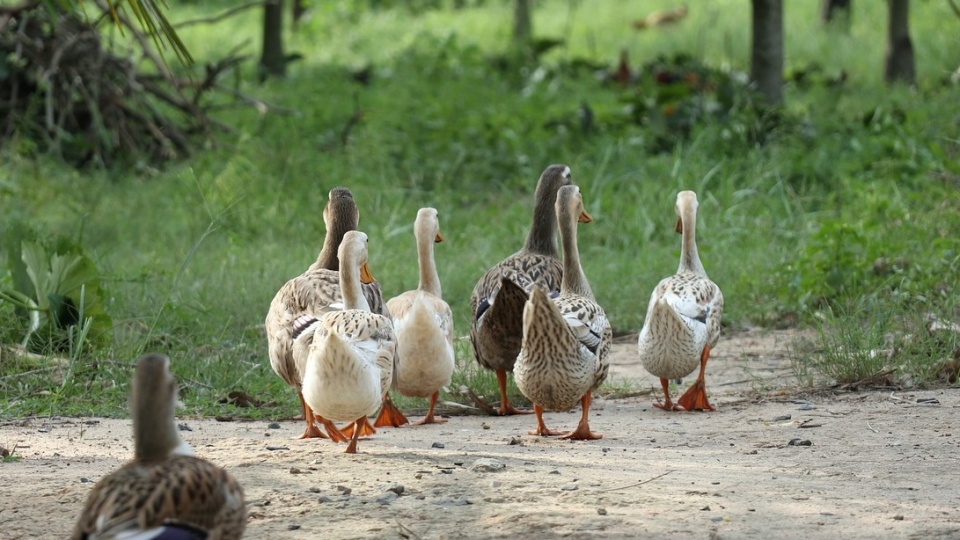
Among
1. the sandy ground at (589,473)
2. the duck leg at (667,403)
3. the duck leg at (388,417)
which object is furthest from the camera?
the duck leg at (667,403)

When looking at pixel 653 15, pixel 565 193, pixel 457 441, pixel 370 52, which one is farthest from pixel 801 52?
pixel 457 441

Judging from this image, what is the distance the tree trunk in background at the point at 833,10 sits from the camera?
23219mm

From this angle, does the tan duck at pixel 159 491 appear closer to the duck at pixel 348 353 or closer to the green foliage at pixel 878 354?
the duck at pixel 348 353

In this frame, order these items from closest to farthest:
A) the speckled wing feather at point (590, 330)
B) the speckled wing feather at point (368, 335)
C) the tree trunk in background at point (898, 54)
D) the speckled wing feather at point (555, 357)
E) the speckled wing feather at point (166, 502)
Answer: the speckled wing feather at point (166, 502) < the speckled wing feather at point (368, 335) < the speckled wing feather at point (555, 357) < the speckled wing feather at point (590, 330) < the tree trunk in background at point (898, 54)

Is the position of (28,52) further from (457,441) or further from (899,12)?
(899,12)

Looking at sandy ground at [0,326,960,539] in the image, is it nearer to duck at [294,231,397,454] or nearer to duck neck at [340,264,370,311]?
duck at [294,231,397,454]

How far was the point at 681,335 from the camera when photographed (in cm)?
755

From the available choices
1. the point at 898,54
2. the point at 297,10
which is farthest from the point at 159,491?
the point at 297,10

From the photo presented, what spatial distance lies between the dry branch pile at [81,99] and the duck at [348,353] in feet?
23.4

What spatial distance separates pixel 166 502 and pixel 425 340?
325cm

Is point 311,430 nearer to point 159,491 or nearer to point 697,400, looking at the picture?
point 697,400

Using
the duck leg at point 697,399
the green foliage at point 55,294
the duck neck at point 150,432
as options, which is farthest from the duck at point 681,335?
the duck neck at point 150,432

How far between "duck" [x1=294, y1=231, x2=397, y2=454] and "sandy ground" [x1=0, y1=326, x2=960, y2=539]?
27 centimetres

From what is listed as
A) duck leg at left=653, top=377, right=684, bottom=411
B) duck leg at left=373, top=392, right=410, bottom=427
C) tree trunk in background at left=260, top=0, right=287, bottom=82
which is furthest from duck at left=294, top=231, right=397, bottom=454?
tree trunk in background at left=260, top=0, right=287, bottom=82
